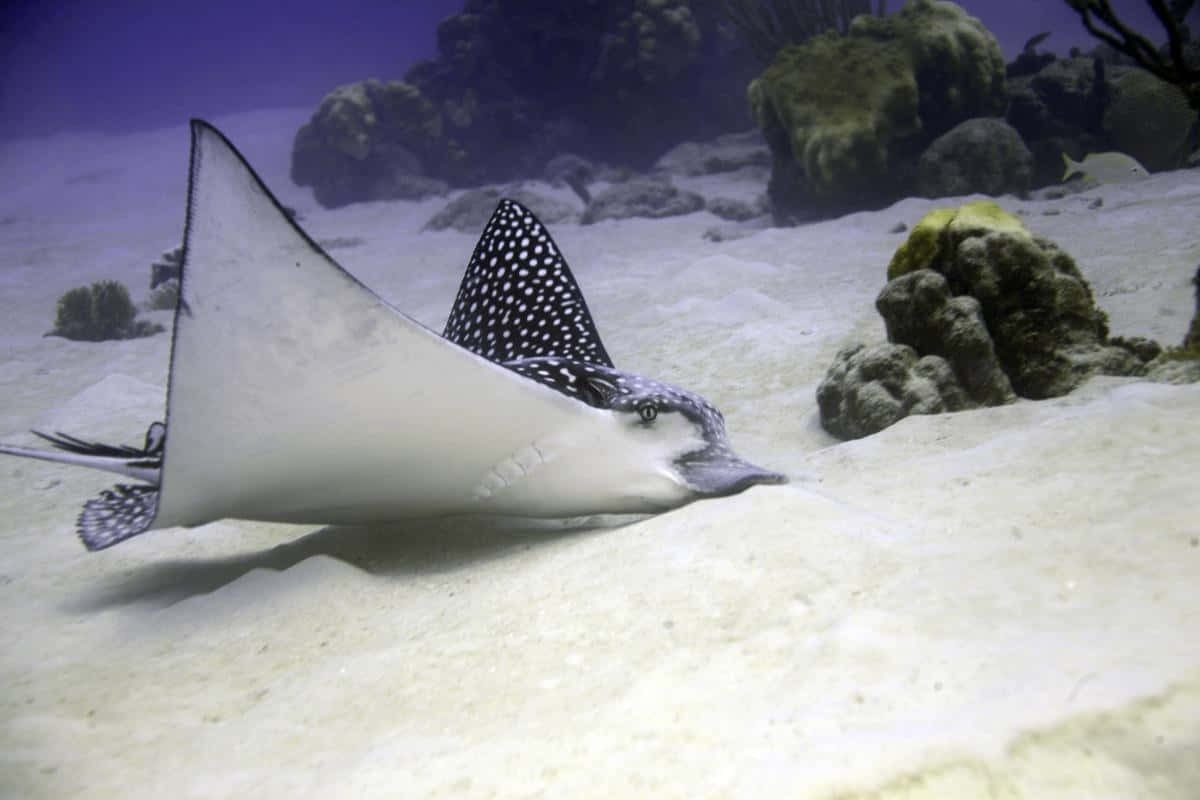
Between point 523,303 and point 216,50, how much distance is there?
66888 millimetres

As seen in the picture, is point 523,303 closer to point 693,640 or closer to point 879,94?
point 693,640

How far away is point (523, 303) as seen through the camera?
149 inches

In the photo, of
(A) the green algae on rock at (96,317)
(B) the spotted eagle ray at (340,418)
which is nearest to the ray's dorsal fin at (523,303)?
(B) the spotted eagle ray at (340,418)

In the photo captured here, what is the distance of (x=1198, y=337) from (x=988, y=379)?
35.2 inches

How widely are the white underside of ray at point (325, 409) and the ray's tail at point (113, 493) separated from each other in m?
0.36

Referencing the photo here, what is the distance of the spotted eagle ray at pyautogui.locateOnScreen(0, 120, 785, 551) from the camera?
1.84m

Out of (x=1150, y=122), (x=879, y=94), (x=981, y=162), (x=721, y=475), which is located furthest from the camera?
(x=1150, y=122)

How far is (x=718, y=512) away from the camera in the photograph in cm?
219

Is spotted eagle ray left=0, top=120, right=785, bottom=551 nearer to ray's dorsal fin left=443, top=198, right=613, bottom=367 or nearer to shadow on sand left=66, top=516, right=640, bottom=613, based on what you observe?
shadow on sand left=66, top=516, right=640, bottom=613

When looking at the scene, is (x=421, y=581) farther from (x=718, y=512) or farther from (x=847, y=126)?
(x=847, y=126)

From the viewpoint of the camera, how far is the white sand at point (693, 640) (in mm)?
1016

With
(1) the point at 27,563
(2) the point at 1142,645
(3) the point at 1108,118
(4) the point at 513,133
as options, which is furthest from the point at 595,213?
(2) the point at 1142,645

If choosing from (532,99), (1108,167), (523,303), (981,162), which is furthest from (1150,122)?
(532,99)

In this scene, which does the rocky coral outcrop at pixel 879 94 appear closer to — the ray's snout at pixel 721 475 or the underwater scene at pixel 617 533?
the underwater scene at pixel 617 533
